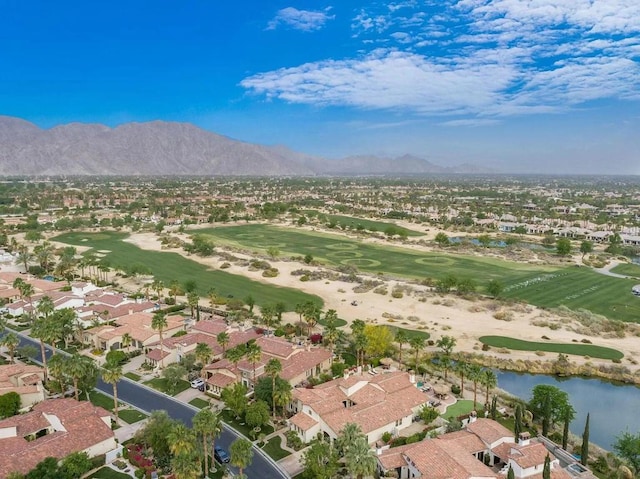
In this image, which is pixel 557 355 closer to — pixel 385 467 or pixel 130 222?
pixel 385 467

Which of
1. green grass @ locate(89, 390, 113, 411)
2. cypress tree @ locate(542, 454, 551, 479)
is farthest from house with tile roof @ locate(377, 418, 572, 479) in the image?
green grass @ locate(89, 390, 113, 411)

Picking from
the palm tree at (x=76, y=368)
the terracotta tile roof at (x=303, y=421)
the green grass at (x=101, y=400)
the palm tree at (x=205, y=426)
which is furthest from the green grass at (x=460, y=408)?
the palm tree at (x=76, y=368)

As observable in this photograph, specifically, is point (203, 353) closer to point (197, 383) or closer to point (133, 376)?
point (197, 383)

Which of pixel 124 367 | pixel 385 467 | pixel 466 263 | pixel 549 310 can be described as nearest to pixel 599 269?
pixel 466 263

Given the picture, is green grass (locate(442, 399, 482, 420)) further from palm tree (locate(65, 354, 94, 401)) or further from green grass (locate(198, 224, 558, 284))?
green grass (locate(198, 224, 558, 284))

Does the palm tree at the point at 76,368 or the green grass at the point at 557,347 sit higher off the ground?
the palm tree at the point at 76,368

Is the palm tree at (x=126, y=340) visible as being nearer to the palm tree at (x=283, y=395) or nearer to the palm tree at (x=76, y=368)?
the palm tree at (x=76, y=368)

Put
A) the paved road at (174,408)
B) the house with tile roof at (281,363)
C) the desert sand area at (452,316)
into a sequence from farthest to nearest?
the desert sand area at (452,316) < the house with tile roof at (281,363) < the paved road at (174,408)
